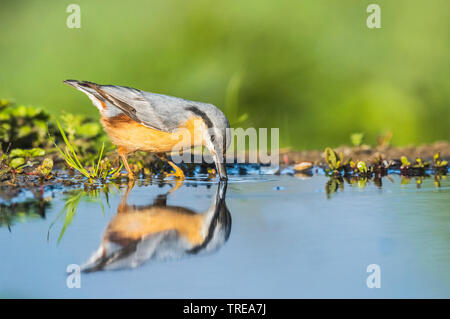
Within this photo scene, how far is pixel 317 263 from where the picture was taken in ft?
8.63

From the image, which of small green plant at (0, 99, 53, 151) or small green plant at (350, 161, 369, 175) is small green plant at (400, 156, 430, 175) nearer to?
small green plant at (350, 161, 369, 175)

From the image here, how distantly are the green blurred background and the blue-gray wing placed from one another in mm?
1984

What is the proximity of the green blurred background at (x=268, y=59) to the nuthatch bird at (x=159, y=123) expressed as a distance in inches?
80.3

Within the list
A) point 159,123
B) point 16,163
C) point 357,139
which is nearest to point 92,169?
point 16,163

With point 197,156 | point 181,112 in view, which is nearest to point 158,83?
point 197,156

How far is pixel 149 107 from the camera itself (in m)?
5.59

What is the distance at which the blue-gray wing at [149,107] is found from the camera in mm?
5469

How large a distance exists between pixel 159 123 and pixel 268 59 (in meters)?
3.30

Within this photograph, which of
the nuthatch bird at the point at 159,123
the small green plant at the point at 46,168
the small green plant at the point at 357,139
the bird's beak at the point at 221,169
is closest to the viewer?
the small green plant at the point at 46,168

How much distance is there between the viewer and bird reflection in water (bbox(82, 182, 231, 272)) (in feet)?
8.89

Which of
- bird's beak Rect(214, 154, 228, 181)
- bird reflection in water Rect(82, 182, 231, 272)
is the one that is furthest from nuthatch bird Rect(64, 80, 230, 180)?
bird reflection in water Rect(82, 182, 231, 272)

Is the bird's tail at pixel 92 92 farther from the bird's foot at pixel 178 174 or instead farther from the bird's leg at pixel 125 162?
the bird's foot at pixel 178 174

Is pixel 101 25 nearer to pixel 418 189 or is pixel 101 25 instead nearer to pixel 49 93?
pixel 49 93

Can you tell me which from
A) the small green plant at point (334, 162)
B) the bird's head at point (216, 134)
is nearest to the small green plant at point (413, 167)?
the small green plant at point (334, 162)
